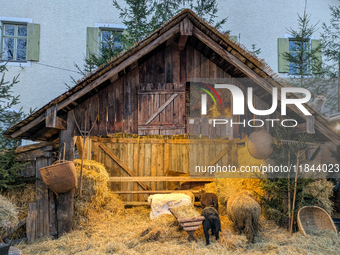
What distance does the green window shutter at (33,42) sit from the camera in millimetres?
10844

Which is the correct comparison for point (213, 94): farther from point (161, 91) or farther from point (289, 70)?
point (289, 70)

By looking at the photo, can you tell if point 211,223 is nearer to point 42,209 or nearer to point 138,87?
point 138,87

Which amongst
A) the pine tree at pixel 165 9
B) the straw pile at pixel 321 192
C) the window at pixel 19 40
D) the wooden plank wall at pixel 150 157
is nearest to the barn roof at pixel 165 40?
the straw pile at pixel 321 192

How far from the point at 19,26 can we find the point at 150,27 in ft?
18.2

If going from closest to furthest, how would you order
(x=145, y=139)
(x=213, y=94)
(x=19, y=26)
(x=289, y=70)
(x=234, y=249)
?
(x=234, y=249) < (x=213, y=94) < (x=145, y=139) < (x=19, y=26) < (x=289, y=70)

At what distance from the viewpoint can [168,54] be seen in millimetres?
6680

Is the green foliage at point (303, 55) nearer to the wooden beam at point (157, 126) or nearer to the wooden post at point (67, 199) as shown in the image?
the wooden beam at point (157, 126)

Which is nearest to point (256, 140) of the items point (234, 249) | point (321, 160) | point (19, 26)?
point (321, 160)

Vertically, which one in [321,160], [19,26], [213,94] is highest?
[19,26]

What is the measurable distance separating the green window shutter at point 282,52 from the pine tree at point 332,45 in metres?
1.69

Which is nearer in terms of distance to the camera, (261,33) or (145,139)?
(145,139)

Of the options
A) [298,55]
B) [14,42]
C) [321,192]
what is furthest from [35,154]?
[298,55]

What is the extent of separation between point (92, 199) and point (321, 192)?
5648 millimetres

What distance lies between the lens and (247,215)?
591cm
